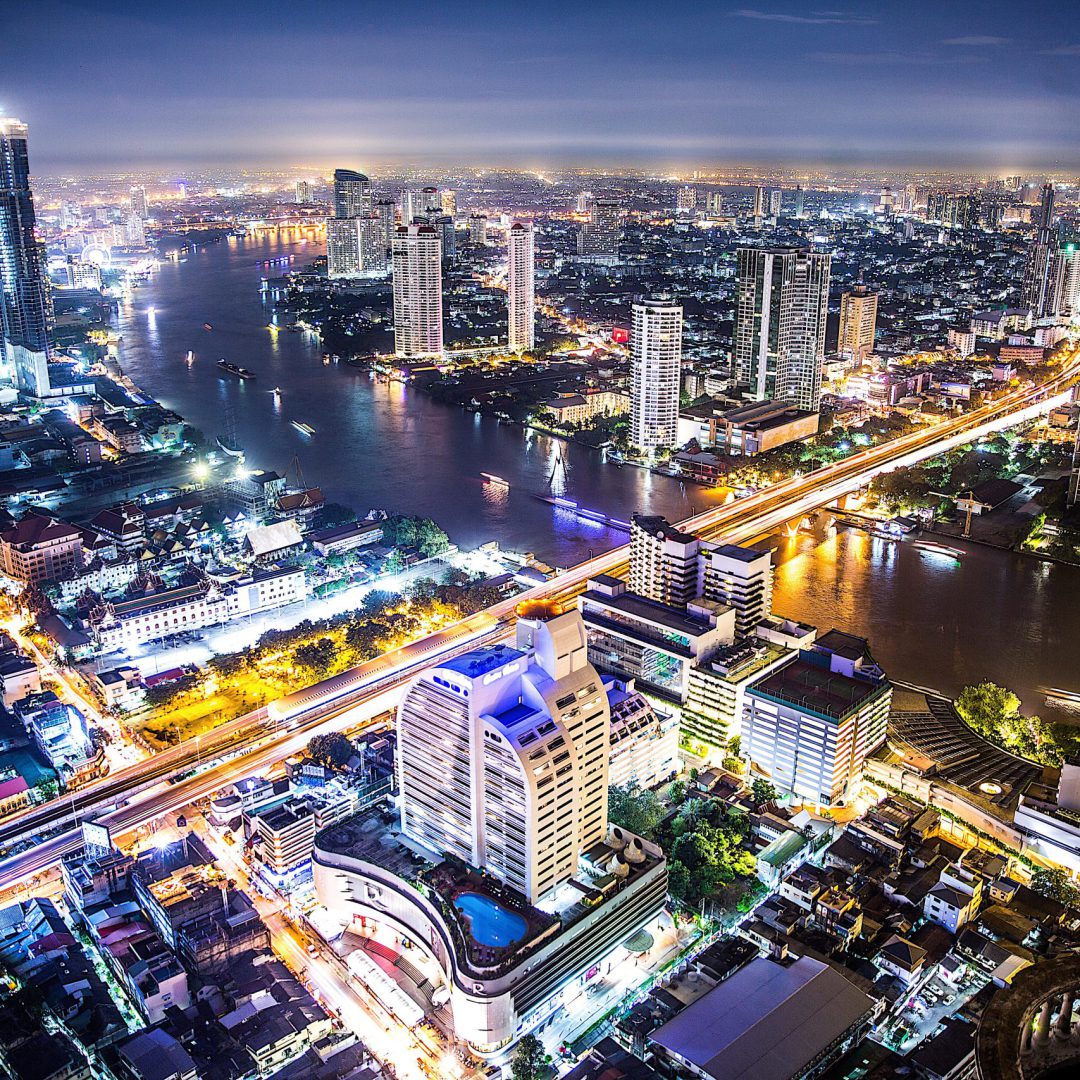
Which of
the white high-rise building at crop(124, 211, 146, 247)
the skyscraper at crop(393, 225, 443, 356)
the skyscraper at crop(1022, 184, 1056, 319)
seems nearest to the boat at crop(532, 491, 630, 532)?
the skyscraper at crop(393, 225, 443, 356)

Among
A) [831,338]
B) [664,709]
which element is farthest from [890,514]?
[831,338]

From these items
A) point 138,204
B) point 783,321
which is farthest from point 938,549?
point 138,204

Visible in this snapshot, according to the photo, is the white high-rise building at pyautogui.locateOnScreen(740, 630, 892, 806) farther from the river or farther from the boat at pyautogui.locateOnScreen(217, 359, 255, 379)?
the boat at pyautogui.locateOnScreen(217, 359, 255, 379)

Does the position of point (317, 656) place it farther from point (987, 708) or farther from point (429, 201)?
point (429, 201)

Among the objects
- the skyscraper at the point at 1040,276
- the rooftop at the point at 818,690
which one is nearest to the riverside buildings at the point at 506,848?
the rooftop at the point at 818,690

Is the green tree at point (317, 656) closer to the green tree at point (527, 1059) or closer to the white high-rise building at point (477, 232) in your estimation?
the green tree at point (527, 1059)
